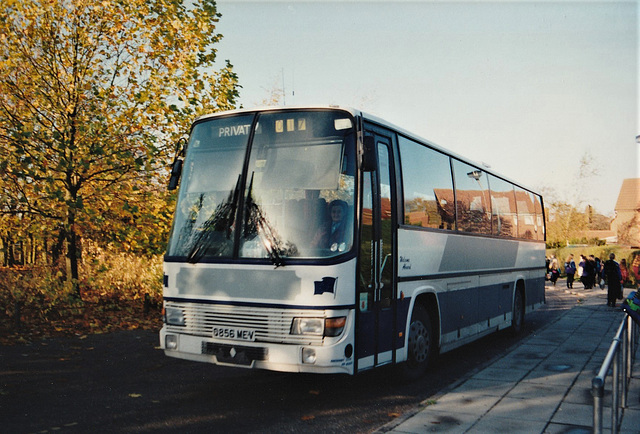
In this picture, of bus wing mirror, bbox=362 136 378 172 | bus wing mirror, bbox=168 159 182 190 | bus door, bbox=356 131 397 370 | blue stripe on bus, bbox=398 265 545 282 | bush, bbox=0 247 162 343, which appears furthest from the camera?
bush, bbox=0 247 162 343

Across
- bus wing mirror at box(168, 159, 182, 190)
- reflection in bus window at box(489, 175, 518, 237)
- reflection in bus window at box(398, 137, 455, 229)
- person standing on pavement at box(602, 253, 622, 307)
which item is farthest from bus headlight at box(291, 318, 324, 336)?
person standing on pavement at box(602, 253, 622, 307)

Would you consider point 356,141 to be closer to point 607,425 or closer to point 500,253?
point 607,425

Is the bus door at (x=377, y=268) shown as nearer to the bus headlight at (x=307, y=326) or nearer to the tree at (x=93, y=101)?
the bus headlight at (x=307, y=326)

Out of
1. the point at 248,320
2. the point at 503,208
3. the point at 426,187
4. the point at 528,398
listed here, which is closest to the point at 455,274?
the point at 426,187

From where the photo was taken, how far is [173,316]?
24.6ft

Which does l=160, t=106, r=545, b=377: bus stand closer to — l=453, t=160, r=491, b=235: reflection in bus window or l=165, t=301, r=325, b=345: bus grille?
l=165, t=301, r=325, b=345: bus grille

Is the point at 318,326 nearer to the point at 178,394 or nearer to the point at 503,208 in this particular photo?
the point at 178,394

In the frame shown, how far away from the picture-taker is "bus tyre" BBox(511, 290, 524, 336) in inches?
547

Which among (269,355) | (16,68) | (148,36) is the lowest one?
(269,355)

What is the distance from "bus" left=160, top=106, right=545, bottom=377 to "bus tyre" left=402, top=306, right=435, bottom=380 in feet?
0.09

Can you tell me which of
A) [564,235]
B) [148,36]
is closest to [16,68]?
[148,36]

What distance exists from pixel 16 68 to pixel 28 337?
5855mm

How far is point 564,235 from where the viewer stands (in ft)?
209

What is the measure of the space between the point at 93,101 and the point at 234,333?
9.29 meters
